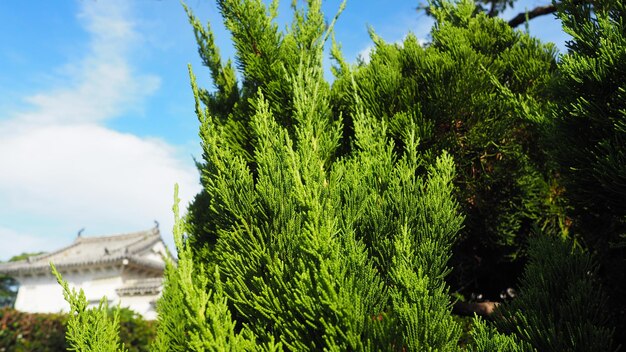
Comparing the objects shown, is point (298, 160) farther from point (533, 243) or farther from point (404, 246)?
point (533, 243)

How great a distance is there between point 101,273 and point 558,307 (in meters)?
32.8

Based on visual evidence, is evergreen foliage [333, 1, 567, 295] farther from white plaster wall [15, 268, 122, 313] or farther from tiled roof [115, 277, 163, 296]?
white plaster wall [15, 268, 122, 313]

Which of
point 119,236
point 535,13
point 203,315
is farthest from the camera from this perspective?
point 119,236

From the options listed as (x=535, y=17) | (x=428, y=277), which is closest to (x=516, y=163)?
(x=428, y=277)

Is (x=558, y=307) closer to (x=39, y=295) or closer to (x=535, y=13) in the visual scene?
(x=535, y=13)

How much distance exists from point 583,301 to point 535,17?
8.87 meters

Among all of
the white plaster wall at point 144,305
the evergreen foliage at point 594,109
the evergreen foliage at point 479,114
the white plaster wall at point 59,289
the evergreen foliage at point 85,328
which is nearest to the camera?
the evergreen foliage at point 594,109

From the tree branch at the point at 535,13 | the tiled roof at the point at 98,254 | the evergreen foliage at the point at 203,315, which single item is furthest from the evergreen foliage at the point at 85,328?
the tiled roof at the point at 98,254

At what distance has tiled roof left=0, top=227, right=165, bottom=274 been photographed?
1169 inches

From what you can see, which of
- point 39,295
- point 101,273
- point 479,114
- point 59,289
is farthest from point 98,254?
point 479,114

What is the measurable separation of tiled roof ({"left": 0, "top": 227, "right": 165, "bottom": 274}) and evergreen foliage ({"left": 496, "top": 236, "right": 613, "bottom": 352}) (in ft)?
97.6

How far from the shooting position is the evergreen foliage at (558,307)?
2520 millimetres

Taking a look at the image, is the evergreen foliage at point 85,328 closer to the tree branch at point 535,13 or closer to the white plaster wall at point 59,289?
the tree branch at point 535,13

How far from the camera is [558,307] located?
8.83ft
